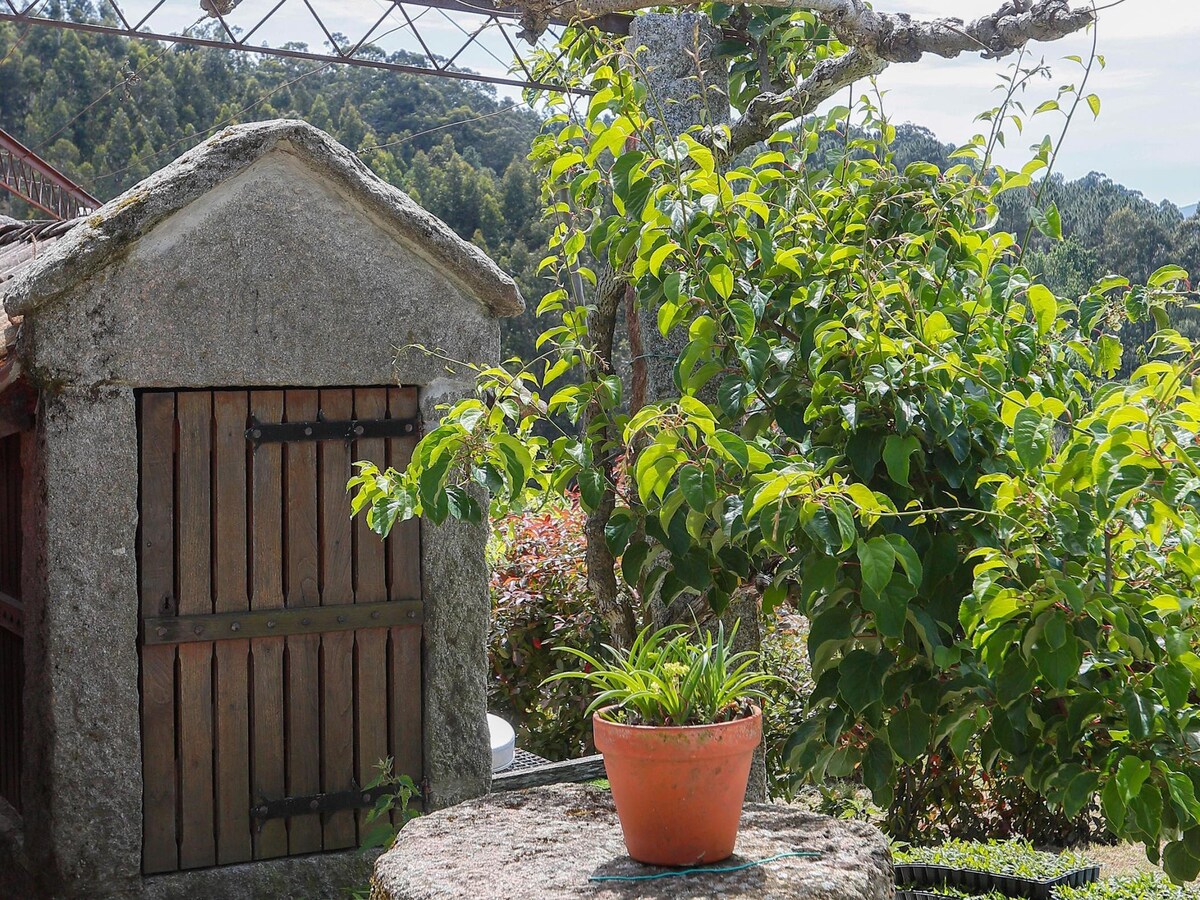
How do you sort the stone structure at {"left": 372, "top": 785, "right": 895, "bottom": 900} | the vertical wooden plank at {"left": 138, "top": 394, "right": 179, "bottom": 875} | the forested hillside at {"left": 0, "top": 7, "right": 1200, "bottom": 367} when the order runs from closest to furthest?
the stone structure at {"left": 372, "top": 785, "right": 895, "bottom": 900} < the vertical wooden plank at {"left": 138, "top": 394, "right": 179, "bottom": 875} < the forested hillside at {"left": 0, "top": 7, "right": 1200, "bottom": 367}

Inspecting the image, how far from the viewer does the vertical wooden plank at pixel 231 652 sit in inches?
165

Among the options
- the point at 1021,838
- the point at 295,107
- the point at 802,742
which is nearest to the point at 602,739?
the point at 802,742

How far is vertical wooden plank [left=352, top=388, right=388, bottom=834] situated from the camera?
4.43m

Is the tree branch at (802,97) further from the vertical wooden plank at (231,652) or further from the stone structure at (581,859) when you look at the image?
the stone structure at (581,859)

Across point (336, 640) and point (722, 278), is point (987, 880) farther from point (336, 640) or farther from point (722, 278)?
point (722, 278)

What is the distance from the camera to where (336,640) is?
4.40 m

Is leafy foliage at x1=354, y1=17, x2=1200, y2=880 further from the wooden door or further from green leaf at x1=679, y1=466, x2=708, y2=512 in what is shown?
the wooden door

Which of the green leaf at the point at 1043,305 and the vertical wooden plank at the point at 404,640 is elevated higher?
the green leaf at the point at 1043,305

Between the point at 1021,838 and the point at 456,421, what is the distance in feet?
14.1

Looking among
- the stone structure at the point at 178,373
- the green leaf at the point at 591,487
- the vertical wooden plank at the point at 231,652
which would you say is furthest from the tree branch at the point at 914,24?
the vertical wooden plank at the point at 231,652

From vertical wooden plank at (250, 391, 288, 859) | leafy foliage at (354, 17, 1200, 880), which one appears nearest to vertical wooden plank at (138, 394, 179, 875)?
vertical wooden plank at (250, 391, 288, 859)

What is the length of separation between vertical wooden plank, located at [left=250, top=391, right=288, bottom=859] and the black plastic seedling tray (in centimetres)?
255

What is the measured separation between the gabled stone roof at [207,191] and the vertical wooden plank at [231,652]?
65 centimetres

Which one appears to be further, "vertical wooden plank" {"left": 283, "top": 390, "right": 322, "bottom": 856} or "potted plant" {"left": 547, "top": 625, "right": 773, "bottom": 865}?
"vertical wooden plank" {"left": 283, "top": 390, "right": 322, "bottom": 856}
